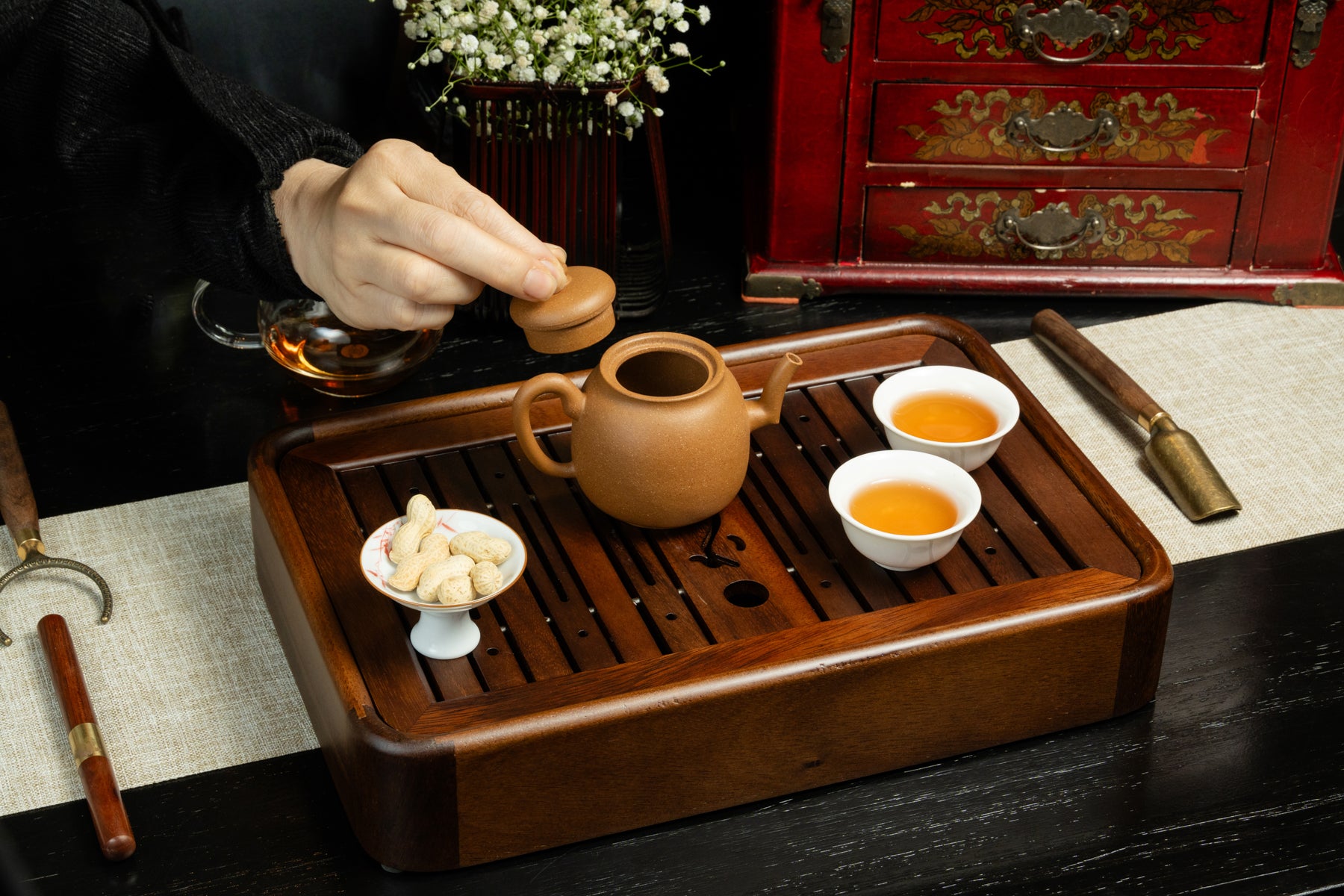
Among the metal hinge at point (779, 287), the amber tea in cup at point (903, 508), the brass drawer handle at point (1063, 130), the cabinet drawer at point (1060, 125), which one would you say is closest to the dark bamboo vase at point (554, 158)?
the metal hinge at point (779, 287)

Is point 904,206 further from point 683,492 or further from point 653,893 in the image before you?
point 653,893

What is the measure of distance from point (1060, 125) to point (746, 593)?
76 cm

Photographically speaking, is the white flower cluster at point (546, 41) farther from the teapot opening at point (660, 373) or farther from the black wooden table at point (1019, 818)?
the black wooden table at point (1019, 818)

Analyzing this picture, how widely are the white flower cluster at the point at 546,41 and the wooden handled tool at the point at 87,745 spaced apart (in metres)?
0.67

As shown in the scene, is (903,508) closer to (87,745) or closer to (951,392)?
(951,392)

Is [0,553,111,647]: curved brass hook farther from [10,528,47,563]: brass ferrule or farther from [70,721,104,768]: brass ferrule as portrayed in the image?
[70,721,104,768]: brass ferrule

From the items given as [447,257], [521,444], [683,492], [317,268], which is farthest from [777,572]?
[317,268]

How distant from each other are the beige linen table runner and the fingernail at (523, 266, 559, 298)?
0.42 m

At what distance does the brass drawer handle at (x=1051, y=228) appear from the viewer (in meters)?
1.69

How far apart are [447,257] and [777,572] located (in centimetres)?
37

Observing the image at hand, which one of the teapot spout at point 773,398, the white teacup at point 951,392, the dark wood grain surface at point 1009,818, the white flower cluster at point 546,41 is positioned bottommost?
the dark wood grain surface at point 1009,818

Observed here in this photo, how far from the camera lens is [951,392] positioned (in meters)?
1.35

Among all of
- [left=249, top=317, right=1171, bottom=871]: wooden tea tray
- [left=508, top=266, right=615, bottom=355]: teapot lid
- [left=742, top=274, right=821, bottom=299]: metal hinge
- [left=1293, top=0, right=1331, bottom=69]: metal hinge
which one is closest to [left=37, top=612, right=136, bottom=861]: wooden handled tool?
[left=249, top=317, right=1171, bottom=871]: wooden tea tray

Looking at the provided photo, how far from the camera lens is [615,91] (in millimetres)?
1504
